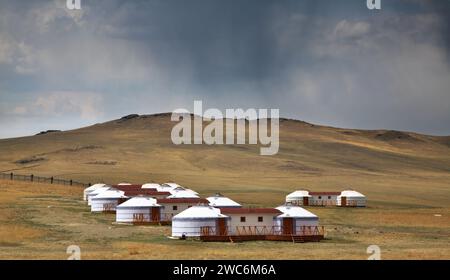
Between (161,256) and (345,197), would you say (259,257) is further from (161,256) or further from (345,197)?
(345,197)

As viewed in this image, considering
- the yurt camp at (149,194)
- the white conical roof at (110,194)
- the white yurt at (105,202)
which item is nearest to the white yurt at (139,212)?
the white yurt at (105,202)

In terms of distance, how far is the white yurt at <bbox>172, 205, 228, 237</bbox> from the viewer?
60969mm

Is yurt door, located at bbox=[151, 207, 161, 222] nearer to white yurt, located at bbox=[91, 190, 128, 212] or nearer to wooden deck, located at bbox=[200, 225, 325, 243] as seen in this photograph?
white yurt, located at bbox=[91, 190, 128, 212]

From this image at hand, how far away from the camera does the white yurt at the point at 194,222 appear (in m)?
61.0

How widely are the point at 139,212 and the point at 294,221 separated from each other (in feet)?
52.6

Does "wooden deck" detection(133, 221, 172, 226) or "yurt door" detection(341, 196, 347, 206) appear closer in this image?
"wooden deck" detection(133, 221, 172, 226)

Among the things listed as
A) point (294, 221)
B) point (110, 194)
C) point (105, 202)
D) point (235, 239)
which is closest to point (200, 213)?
point (235, 239)

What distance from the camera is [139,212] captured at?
7369cm

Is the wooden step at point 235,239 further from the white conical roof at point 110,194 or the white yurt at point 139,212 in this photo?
the white conical roof at point 110,194

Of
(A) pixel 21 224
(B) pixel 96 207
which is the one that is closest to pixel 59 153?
(B) pixel 96 207

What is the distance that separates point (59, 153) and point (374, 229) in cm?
11909

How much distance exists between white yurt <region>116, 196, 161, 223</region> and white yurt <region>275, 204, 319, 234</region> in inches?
543

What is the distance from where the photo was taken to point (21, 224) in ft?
215

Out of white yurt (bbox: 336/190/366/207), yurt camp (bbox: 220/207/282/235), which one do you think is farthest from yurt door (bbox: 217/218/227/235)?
white yurt (bbox: 336/190/366/207)
